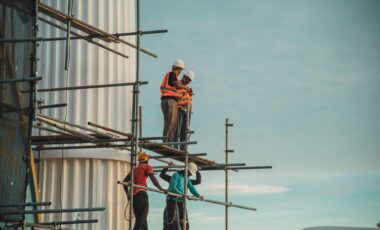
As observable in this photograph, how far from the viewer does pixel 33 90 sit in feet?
48.3

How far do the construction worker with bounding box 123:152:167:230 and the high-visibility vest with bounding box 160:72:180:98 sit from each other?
96.8 inches

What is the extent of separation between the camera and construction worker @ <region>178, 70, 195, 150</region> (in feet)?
71.2

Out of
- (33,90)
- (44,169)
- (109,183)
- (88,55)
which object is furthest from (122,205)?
(33,90)

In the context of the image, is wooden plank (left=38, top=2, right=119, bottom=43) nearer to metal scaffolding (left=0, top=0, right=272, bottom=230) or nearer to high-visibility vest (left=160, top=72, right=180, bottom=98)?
metal scaffolding (left=0, top=0, right=272, bottom=230)

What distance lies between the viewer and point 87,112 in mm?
22156

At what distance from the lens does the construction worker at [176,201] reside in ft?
67.8

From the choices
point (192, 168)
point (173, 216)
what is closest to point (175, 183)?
point (192, 168)

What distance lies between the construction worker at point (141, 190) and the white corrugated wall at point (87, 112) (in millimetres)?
2399

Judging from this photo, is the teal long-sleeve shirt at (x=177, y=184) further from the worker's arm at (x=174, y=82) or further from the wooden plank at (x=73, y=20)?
the wooden plank at (x=73, y=20)

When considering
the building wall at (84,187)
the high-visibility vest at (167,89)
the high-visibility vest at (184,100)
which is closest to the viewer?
the high-visibility vest at (167,89)

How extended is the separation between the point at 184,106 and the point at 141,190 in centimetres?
323

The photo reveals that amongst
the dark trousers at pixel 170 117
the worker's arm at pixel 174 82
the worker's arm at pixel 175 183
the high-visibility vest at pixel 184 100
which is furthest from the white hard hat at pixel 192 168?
the worker's arm at pixel 174 82

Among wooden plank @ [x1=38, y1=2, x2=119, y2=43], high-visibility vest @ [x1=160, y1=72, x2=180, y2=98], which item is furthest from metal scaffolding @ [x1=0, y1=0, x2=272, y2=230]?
high-visibility vest @ [x1=160, y1=72, x2=180, y2=98]

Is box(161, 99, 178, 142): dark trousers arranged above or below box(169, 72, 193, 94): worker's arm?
below
